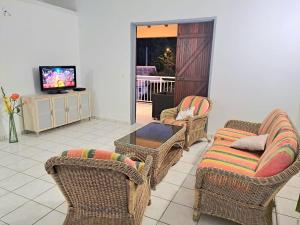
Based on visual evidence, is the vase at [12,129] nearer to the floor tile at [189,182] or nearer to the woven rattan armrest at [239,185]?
the floor tile at [189,182]

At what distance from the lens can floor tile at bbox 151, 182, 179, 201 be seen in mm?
2344

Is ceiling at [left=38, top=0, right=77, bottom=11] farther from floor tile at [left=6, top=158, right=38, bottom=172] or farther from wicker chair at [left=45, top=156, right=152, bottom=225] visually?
wicker chair at [left=45, top=156, right=152, bottom=225]

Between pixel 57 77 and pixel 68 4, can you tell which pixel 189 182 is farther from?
pixel 68 4

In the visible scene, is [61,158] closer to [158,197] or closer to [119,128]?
[158,197]

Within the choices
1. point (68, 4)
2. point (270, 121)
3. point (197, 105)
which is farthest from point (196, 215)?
Answer: point (68, 4)

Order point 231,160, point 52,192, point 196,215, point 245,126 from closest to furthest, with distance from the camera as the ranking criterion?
point 196,215, point 231,160, point 52,192, point 245,126

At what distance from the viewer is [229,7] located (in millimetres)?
3725

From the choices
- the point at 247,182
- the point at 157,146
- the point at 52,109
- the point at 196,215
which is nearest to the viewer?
the point at 247,182

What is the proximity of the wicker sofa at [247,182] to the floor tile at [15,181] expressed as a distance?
2.00 m

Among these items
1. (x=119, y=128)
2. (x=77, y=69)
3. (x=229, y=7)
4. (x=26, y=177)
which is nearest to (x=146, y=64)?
(x=77, y=69)

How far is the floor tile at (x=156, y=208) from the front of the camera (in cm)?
205

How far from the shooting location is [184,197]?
7.64 ft

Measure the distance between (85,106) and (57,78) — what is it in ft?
2.91

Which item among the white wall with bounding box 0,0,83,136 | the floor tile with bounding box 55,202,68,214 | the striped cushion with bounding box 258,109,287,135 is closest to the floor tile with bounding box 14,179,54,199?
the floor tile with bounding box 55,202,68,214
